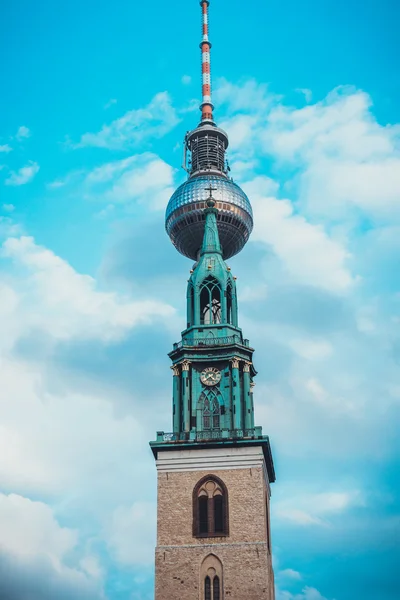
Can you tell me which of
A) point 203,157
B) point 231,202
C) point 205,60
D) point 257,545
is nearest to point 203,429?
point 257,545

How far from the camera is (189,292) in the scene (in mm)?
86625

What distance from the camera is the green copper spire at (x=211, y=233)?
88812 millimetres

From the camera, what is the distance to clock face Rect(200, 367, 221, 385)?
263ft

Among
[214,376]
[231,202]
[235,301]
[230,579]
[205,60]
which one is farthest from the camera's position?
[205,60]

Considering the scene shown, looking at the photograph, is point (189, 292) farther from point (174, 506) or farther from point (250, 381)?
point (174, 506)

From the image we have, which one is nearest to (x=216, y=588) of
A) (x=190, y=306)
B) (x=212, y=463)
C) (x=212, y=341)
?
(x=212, y=463)

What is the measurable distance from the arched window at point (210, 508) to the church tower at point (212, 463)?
7 cm

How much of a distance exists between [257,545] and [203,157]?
158 ft

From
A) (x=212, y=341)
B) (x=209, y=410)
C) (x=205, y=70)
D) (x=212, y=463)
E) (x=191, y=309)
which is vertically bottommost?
(x=212, y=463)

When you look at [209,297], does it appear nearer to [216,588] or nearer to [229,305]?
[229,305]

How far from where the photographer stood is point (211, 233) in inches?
3548

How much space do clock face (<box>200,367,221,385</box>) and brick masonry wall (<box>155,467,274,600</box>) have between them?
912cm

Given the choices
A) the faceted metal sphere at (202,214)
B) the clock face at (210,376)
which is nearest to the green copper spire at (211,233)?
the faceted metal sphere at (202,214)

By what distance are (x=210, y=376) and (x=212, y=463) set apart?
9.15 meters
